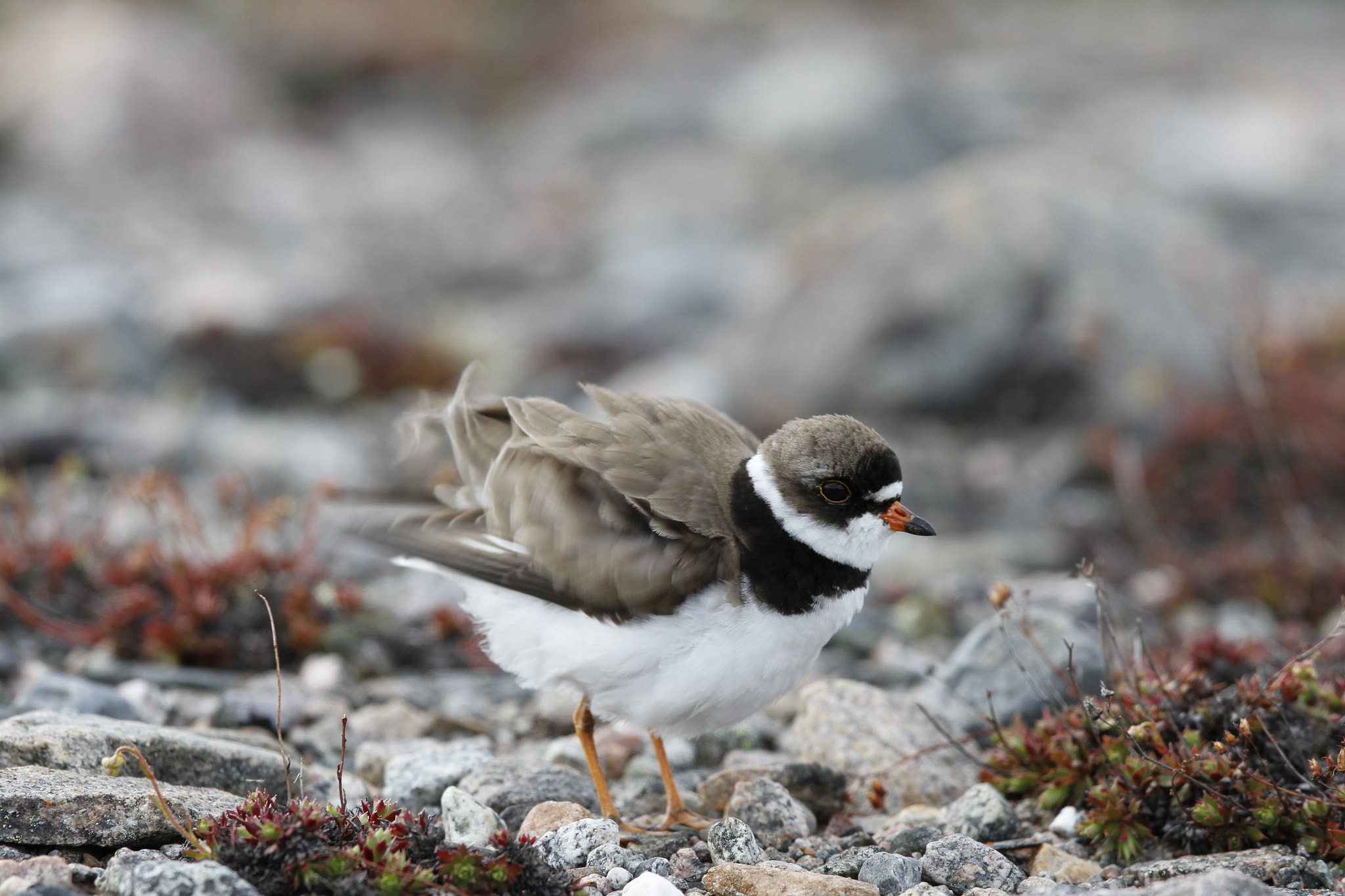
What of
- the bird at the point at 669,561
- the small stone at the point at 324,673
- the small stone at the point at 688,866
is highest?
the bird at the point at 669,561

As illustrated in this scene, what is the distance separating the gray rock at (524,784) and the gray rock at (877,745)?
3.41ft

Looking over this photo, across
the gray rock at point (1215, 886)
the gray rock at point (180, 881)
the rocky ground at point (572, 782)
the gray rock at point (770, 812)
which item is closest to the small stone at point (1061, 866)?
the rocky ground at point (572, 782)

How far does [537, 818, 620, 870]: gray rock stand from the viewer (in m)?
4.09

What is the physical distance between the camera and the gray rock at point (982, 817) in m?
4.45

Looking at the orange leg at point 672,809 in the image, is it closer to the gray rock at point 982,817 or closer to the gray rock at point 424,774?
the gray rock at point 424,774

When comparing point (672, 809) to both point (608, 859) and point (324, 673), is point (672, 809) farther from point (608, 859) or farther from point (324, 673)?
point (324, 673)

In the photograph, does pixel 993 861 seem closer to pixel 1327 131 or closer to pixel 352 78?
pixel 1327 131

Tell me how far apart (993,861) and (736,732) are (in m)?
1.77

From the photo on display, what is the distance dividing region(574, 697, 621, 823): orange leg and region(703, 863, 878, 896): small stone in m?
0.69

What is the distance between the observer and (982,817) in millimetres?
4465

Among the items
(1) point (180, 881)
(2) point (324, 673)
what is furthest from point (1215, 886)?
(2) point (324, 673)

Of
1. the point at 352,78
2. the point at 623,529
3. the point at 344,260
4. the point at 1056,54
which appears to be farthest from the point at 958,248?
the point at 1056,54

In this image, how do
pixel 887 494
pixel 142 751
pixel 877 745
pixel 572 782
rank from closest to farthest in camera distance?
pixel 142 751 → pixel 887 494 → pixel 572 782 → pixel 877 745

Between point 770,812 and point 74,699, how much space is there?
9.51 ft
